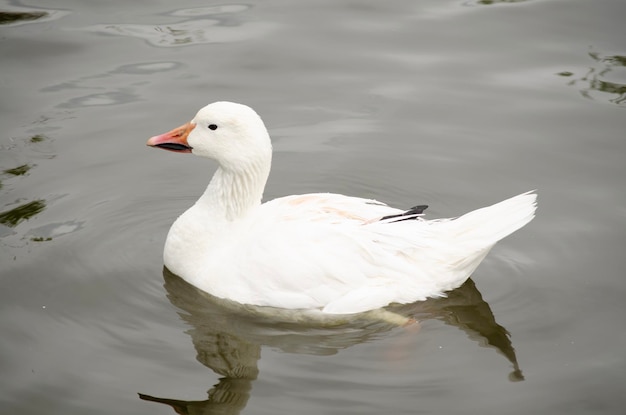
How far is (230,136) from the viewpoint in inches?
269

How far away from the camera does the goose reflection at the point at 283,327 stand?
6.25 meters

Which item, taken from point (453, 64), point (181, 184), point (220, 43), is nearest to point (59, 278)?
point (181, 184)

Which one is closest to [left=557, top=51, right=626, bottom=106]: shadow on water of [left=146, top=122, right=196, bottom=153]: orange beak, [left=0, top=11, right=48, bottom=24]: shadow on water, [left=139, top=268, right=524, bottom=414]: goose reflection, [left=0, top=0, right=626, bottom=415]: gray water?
[left=0, top=0, right=626, bottom=415]: gray water

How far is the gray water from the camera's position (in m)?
6.05

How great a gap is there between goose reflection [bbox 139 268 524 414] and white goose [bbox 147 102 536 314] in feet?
0.36

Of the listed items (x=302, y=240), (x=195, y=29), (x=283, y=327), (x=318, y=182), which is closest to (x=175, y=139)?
(x=302, y=240)

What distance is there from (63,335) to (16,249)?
1289 millimetres

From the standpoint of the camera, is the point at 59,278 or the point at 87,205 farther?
the point at 87,205

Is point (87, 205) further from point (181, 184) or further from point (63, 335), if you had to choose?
point (63, 335)

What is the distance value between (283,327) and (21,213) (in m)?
2.74

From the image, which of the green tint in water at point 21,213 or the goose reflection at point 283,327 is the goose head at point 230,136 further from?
the green tint in water at point 21,213

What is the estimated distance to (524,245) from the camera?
25.1 feet

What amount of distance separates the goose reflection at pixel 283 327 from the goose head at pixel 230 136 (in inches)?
41.9

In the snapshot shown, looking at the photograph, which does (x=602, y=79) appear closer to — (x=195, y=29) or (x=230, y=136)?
(x=195, y=29)
